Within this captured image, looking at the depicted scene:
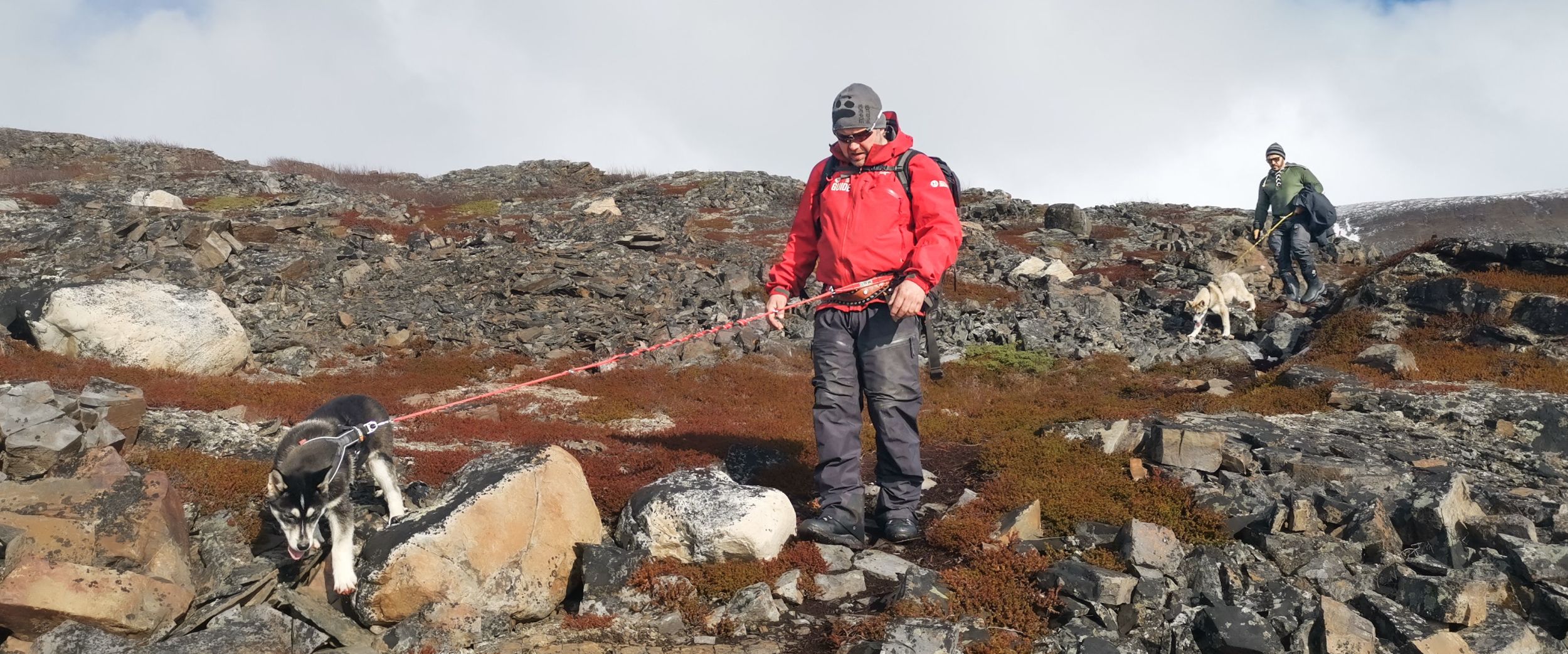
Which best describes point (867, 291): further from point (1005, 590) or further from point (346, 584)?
point (346, 584)

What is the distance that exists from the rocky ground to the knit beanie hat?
9.67 feet

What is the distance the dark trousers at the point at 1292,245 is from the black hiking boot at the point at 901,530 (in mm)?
15464

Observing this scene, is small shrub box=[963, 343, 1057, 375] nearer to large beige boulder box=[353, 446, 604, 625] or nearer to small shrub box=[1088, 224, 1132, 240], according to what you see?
large beige boulder box=[353, 446, 604, 625]

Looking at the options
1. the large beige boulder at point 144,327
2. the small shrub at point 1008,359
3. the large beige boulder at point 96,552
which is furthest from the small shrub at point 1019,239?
the large beige boulder at point 96,552

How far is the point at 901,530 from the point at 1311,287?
17.6m

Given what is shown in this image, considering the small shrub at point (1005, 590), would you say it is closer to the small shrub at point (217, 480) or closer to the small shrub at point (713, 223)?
the small shrub at point (217, 480)

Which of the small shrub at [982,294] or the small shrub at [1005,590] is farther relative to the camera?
the small shrub at [982,294]

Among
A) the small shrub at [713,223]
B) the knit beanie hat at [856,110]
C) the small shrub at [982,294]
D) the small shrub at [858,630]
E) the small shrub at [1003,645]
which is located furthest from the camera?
the small shrub at [713,223]

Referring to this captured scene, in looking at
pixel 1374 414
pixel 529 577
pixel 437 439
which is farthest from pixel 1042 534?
pixel 437 439

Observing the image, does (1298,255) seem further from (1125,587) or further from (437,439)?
(437,439)

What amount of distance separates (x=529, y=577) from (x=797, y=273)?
3.31 metres

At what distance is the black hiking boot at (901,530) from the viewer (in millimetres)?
6965

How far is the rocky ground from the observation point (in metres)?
5.56

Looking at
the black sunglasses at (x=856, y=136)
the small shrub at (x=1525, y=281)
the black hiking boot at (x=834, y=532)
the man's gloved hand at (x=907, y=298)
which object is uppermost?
the black sunglasses at (x=856, y=136)
